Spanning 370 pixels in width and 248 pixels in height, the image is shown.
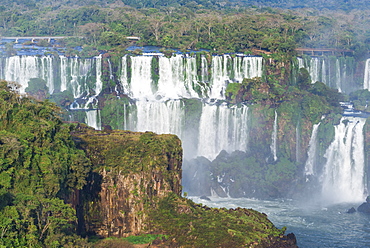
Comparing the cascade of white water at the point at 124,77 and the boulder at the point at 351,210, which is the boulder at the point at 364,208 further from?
the cascade of white water at the point at 124,77

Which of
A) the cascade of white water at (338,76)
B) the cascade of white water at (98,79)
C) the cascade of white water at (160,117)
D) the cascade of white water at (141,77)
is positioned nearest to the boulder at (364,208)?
the cascade of white water at (160,117)

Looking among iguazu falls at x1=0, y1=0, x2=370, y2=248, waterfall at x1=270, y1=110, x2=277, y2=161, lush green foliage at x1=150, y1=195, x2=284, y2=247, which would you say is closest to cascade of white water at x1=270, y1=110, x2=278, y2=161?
waterfall at x1=270, y1=110, x2=277, y2=161

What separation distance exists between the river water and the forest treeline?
21752mm

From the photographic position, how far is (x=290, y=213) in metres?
58.1

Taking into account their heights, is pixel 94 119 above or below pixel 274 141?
above

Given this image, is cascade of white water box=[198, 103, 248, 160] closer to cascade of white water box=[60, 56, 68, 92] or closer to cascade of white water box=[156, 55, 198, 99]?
cascade of white water box=[156, 55, 198, 99]

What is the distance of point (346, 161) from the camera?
66.4 meters

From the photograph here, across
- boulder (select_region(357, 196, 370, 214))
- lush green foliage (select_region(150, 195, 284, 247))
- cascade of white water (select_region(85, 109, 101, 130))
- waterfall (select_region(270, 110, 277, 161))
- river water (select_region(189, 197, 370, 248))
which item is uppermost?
cascade of white water (select_region(85, 109, 101, 130))

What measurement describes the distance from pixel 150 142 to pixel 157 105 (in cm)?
2060

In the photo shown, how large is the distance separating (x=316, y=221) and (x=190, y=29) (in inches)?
1371

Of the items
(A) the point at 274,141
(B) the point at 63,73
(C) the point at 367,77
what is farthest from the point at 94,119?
(C) the point at 367,77

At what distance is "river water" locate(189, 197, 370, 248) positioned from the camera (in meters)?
51.9

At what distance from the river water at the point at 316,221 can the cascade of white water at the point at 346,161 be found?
128 inches

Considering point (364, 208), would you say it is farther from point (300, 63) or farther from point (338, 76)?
point (338, 76)
